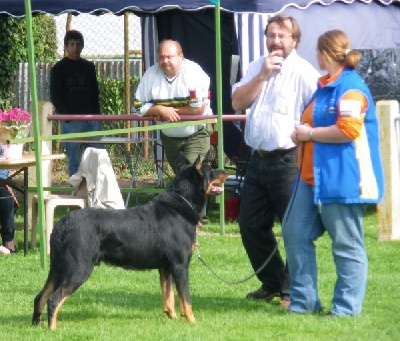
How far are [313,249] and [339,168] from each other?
69cm

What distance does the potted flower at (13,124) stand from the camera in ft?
31.2

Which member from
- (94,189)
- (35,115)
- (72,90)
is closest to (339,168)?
(35,115)

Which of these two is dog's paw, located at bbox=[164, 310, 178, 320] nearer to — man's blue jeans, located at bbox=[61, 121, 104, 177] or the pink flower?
the pink flower

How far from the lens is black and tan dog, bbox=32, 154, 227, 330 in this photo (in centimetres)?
675

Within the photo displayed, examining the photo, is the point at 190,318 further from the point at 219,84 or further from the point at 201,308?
the point at 219,84

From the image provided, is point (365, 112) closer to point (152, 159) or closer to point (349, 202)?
point (349, 202)

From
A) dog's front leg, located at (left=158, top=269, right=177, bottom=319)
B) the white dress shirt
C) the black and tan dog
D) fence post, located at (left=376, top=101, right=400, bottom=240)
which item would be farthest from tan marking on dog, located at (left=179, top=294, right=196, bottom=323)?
fence post, located at (left=376, top=101, right=400, bottom=240)

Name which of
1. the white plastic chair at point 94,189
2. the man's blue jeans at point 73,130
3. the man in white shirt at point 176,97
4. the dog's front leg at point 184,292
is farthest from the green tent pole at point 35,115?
the man's blue jeans at point 73,130

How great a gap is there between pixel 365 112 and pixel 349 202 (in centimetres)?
58

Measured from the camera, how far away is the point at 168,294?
7086 millimetres

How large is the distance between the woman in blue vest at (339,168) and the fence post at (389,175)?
3.54 metres

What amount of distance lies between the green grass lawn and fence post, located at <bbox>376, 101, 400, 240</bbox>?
417mm

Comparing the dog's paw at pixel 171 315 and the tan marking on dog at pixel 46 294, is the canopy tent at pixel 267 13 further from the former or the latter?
the tan marking on dog at pixel 46 294

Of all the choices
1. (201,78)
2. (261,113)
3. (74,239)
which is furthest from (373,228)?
(74,239)
